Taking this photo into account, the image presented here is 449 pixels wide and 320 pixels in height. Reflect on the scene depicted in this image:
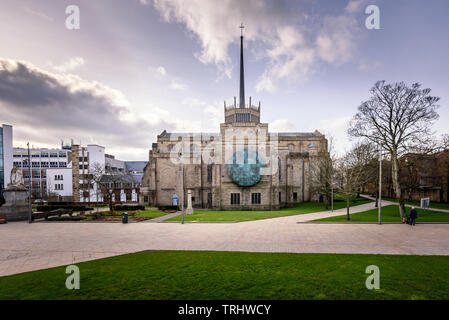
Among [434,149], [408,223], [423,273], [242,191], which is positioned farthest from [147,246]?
[434,149]

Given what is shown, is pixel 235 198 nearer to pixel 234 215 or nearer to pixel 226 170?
pixel 226 170

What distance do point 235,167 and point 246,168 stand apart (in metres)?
2.03

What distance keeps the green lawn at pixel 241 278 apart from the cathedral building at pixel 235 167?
1770 cm

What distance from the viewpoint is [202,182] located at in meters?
46.6

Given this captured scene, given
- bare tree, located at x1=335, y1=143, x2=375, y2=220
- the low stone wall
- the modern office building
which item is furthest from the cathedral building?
the modern office building

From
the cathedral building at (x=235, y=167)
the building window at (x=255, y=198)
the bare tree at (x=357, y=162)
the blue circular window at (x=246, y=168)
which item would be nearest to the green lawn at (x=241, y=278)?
the cathedral building at (x=235, y=167)

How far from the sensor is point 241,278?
7961 millimetres

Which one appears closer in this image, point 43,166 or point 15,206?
point 15,206

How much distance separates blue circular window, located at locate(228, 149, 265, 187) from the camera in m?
38.6

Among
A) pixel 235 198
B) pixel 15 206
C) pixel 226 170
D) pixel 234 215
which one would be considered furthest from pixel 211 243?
pixel 15 206

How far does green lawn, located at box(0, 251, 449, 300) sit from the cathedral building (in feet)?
58.1

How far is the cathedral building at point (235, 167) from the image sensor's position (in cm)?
3891
